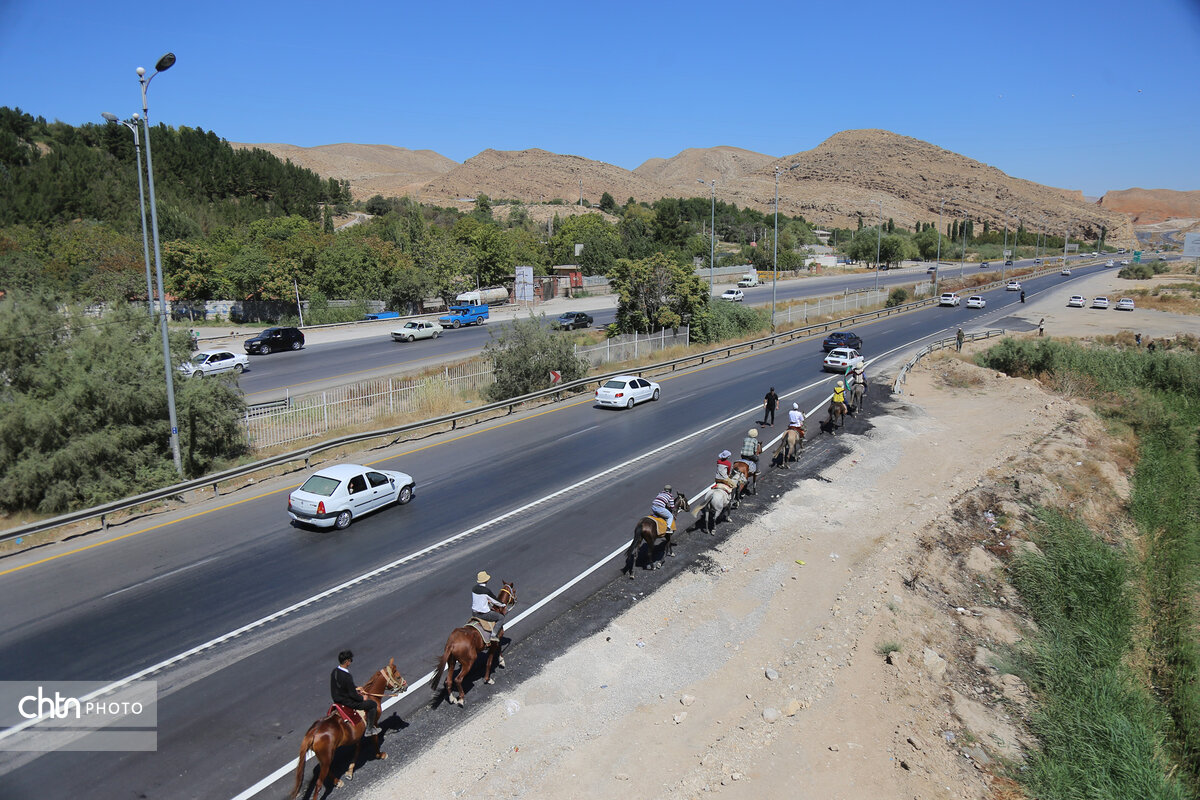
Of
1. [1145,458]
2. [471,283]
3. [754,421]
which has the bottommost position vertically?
[1145,458]

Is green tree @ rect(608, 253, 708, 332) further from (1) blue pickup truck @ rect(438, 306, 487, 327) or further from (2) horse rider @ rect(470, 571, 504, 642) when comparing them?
(2) horse rider @ rect(470, 571, 504, 642)

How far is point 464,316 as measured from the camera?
57750 mm

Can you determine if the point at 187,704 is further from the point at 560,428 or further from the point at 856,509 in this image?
the point at 560,428

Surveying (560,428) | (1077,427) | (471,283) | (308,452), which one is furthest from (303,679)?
(471,283)

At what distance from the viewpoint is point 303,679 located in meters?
10.4

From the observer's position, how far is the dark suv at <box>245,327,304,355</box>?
141 ft

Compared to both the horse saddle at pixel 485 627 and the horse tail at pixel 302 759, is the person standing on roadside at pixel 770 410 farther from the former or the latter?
the horse tail at pixel 302 759

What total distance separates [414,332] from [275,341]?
28.8 ft

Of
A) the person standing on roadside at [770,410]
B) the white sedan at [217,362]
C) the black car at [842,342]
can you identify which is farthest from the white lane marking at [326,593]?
the black car at [842,342]

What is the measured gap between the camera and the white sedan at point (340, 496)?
52.3 feet

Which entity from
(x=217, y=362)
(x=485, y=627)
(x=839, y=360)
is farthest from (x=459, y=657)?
(x=839, y=360)

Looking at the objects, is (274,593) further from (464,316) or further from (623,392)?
(464,316)

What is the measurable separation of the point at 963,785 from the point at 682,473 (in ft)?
39.9

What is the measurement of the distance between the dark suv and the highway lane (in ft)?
84.2
